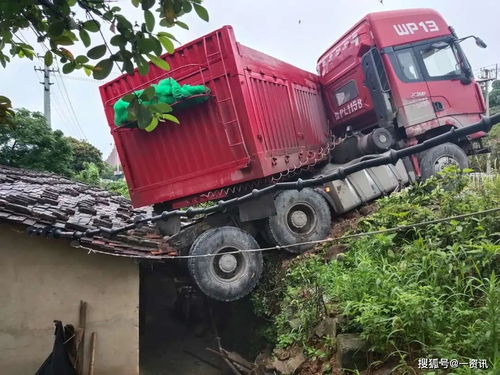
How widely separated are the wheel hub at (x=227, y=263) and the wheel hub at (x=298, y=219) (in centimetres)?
118

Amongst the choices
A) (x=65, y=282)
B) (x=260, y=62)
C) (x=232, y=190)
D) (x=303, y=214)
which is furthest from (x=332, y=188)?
(x=65, y=282)

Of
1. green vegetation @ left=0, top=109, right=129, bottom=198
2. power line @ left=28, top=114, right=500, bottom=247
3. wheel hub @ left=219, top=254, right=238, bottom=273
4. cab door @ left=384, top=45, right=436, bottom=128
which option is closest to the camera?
power line @ left=28, top=114, right=500, bottom=247

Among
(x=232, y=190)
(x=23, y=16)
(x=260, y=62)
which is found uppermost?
(x=260, y=62)


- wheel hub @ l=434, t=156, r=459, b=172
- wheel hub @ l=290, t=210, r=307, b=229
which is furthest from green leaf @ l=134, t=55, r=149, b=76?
wheel hub @ l=434, t=156, r=459, b=172

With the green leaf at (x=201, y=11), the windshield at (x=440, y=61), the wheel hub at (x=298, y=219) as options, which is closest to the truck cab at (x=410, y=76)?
the windshield at (x=440, y=61)

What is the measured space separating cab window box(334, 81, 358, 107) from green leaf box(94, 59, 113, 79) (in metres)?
6.33

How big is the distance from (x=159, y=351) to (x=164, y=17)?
6598 mm

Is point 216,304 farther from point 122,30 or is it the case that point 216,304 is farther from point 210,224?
point 122,30

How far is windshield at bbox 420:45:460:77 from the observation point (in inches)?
268

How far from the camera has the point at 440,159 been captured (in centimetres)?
671

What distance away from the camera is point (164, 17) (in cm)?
203

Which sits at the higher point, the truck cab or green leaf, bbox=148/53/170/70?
the truck cab

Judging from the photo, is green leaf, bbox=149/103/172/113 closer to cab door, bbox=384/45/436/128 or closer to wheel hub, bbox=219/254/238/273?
wheel hub, bbox=219/254/238/273

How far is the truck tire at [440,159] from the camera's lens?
6.66 m
